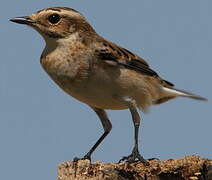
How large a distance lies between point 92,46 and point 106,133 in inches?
78.9

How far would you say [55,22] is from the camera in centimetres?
948

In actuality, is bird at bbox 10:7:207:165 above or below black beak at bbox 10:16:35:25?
below

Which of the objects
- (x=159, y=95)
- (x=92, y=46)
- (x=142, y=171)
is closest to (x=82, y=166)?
(x=142, y=171)

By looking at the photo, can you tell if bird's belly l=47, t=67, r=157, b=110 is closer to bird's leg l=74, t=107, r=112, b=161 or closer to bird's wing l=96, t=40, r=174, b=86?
bird's wing l=96, t=40, r=174, b=86

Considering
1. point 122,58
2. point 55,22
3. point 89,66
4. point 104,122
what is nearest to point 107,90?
point 89,66

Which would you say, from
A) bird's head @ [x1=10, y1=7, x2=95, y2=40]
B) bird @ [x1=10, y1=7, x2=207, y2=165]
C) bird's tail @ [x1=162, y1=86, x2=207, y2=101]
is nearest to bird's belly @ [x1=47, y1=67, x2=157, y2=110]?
bird @ [x1=10, y1=7, x2=207, y2=165]

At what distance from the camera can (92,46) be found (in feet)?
30.9

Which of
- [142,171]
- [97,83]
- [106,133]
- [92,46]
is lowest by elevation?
[142,171]

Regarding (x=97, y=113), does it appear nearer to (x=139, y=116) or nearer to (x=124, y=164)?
(x=139, y=116)

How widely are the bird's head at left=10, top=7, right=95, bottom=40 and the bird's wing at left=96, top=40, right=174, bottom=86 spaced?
0.52 meters

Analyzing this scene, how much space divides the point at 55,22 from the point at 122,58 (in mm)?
1440

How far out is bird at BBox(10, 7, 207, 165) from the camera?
29.8ft

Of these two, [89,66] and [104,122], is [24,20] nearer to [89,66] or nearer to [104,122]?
[89,66]

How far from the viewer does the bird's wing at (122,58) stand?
9.37 meters
